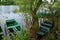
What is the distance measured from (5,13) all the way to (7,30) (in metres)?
0.96

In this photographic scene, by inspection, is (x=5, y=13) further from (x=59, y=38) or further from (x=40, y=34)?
(x=59, y=38)

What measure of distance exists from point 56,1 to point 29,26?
941mm

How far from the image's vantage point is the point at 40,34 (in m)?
4.48

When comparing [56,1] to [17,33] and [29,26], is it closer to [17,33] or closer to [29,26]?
[29,26]

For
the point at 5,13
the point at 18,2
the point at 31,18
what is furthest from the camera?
the point at 5,13

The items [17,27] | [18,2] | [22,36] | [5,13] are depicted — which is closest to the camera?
[18,2]

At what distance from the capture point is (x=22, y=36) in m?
4.22

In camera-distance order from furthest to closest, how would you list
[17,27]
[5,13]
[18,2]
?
[5,13], [17,27], [18,2]

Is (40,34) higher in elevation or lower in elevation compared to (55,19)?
lower

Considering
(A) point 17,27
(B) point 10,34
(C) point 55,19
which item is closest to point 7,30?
(B) point 10,34

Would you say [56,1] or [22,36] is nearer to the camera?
[56,1]

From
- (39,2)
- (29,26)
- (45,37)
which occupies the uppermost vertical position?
(39,2)

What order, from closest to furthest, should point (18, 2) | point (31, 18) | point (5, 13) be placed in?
point (18, 2)
point (31, 18)
point (5, 13)

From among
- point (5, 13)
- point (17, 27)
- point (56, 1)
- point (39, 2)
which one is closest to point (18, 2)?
point (39, 2)
